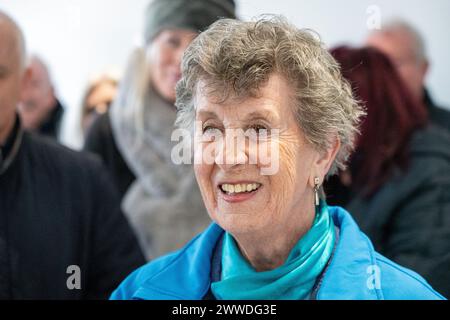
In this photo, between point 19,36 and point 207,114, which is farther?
point 19,36

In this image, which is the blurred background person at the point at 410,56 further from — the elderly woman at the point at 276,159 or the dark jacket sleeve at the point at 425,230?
the elderly woman at the point at 276,159

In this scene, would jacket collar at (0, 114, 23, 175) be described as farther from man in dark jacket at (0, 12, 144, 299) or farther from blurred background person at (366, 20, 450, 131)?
blurred background person at (366, 20, 450, 131)

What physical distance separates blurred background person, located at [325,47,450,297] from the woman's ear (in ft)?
0.83

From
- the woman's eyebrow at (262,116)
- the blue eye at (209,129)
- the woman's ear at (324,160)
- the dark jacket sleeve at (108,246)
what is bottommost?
the dark jacket sleeve at (108,246)

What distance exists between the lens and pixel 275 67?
1.48 meters

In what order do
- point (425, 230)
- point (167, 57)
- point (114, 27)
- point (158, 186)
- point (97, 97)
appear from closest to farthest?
1. point (425, 230)
2. point (167, 57)
3. point (158, 186)
4. point (114, 27)
5. point (97, 97)

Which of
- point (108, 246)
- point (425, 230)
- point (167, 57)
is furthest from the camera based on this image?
point (167, 57)

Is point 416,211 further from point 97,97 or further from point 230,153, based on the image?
point 97,97

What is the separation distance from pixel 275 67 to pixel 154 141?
1090mm

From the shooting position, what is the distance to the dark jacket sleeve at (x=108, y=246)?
2.05 m

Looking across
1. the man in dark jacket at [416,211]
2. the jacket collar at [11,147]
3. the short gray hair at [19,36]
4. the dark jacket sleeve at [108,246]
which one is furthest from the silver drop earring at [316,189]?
the short gray hair at [19,36]

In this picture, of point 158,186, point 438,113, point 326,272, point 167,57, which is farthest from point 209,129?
point 438,113

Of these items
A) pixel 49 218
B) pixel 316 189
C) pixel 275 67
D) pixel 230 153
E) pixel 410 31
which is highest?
pixel 410 31
